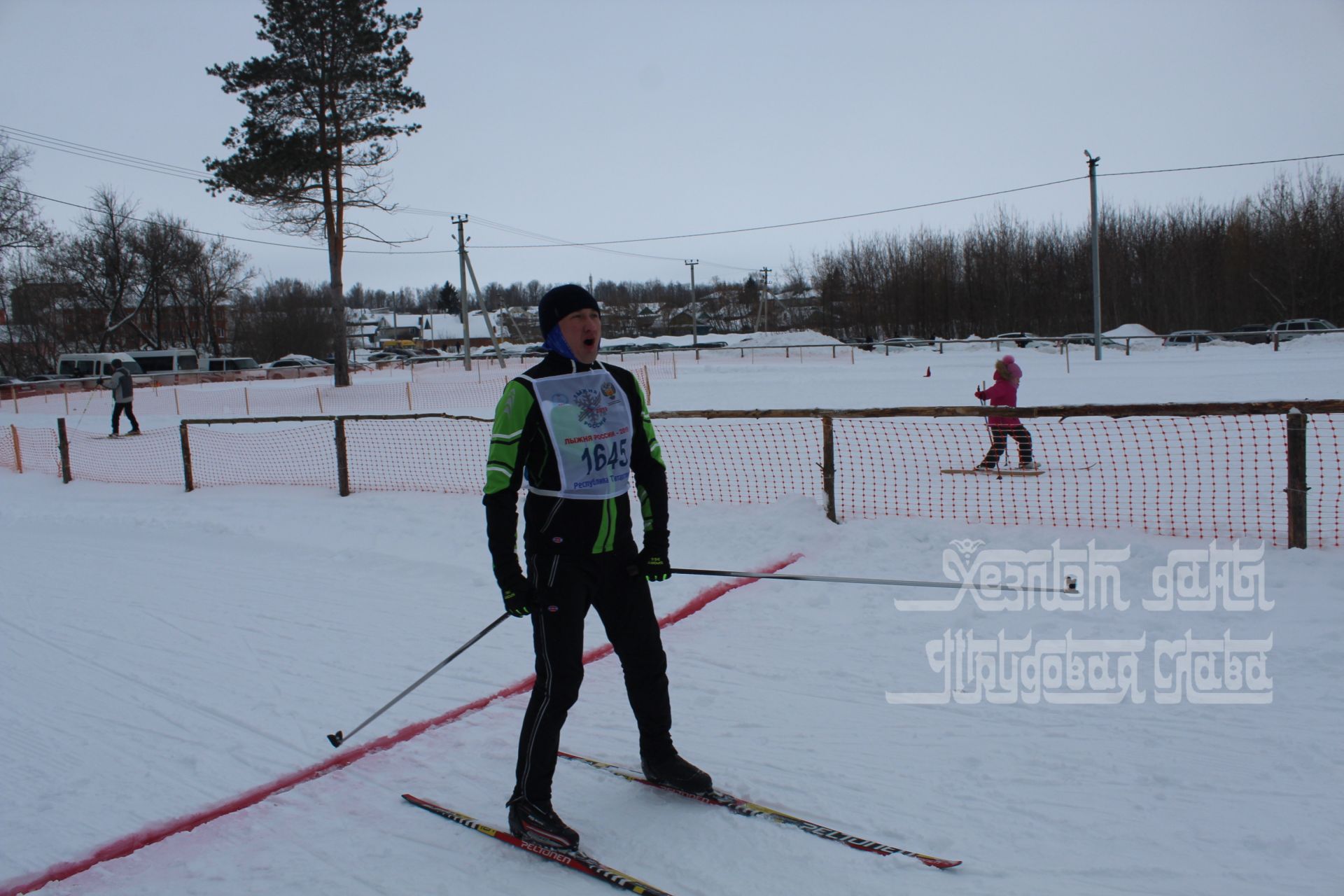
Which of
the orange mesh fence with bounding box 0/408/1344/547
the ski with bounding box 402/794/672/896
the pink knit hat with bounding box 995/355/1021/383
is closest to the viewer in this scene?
the ski with bounding box 402/794/672/896

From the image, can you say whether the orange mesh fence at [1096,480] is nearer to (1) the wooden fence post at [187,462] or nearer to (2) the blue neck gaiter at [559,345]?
(2) the blue neck gaiter at [559,345]

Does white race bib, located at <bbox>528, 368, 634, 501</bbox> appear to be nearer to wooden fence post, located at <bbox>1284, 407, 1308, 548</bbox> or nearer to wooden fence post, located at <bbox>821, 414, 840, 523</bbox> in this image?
wooden fence post, located at <bbox>821, 414, 840, 523</bbox>

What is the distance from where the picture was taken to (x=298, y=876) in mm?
2975

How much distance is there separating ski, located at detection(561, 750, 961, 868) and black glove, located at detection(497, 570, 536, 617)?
0.97m

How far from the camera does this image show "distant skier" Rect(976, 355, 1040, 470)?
30.3ft

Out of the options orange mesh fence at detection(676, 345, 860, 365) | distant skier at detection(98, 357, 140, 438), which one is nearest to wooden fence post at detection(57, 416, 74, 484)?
distant skier at detection(98, 357, 140, 438)

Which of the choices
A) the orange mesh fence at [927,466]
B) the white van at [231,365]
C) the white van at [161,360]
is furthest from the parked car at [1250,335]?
the white van at [161,360]

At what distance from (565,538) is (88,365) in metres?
41.7

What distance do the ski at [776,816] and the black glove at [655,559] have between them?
841 mm

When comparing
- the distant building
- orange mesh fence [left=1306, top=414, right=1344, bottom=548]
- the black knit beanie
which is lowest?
orange mesh fence [left=1306, top=414, right=1344, bottom=548]

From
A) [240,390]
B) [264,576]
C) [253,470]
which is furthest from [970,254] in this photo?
[264,576]

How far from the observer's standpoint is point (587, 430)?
315 centimetres

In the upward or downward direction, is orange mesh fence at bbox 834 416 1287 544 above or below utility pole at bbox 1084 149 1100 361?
below

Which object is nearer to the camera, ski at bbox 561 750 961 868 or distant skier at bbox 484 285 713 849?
ski at bbox 561 750 961 868
